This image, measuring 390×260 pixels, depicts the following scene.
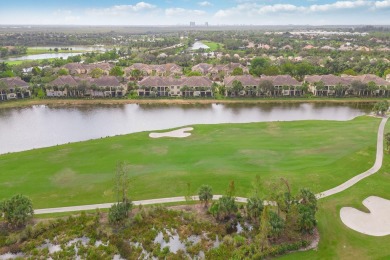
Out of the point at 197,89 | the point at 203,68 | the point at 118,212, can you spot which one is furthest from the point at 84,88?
the point at 118,212

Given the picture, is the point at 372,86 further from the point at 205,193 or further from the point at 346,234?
the point at 205,193

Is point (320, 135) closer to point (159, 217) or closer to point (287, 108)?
point (287, 108)

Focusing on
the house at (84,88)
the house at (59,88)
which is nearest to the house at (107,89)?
the house at (84,88)

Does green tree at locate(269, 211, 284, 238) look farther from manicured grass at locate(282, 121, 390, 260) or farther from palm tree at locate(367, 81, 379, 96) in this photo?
palm tree at locate(367, 81, 379, 96)

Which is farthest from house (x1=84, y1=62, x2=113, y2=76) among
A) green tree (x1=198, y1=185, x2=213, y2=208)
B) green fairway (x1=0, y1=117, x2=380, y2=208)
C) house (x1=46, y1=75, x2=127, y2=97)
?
green tree (x1=198, y1=185, x2=213, y2=208)

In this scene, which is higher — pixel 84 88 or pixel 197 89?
pixel 84 88
